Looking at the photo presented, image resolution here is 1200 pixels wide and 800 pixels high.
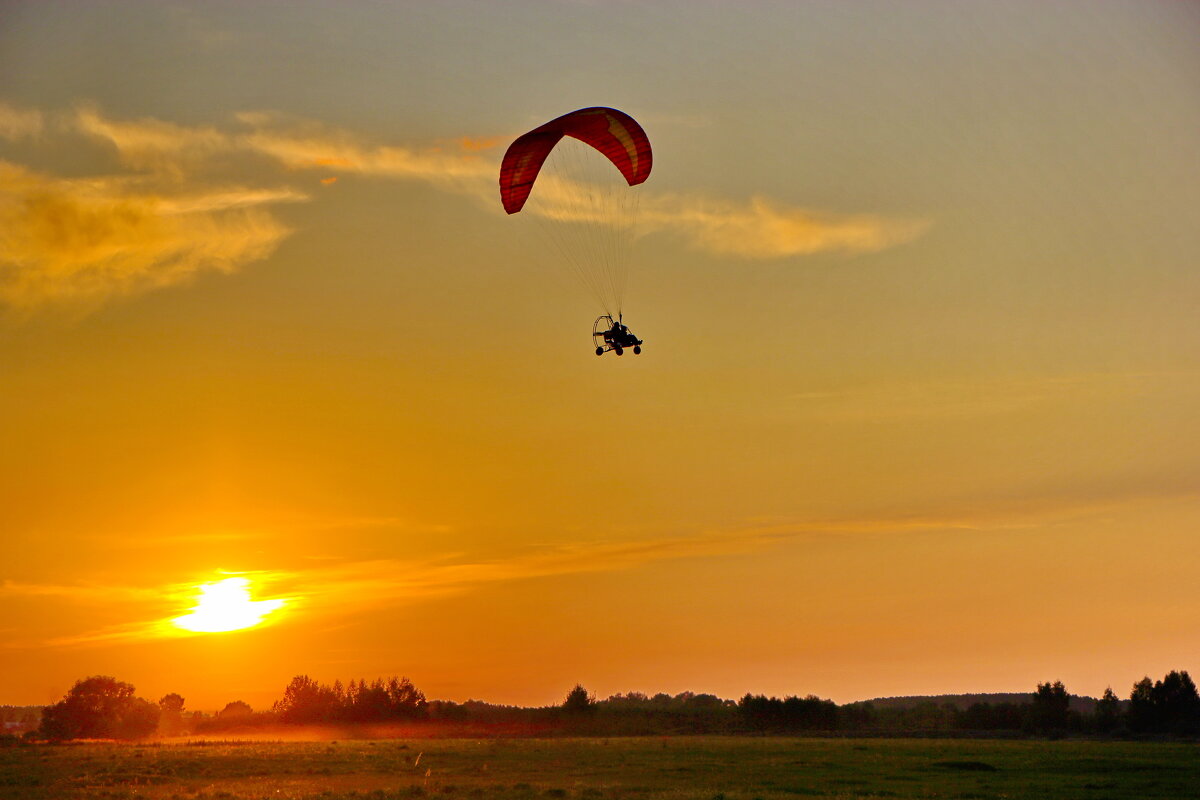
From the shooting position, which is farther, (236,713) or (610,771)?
(236,713)

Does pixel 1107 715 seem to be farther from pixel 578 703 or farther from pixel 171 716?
pixel 171 716

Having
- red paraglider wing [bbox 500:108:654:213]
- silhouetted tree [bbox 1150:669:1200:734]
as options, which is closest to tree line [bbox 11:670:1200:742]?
silhouetted tree [bbox 1150:669:1200:734]

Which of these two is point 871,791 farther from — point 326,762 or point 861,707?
point 861,707

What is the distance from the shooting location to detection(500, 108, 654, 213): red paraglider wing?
147ft

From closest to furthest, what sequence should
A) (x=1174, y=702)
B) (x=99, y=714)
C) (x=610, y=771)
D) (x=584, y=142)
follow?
(x=584, y=142) → (x=610, y=771) → (x=1174, y=702) → (x=99, y=714)

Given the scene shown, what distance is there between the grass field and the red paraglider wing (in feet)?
76.9

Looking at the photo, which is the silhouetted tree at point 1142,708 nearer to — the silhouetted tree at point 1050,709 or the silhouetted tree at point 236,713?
the silhouetted tree at point 1050,709

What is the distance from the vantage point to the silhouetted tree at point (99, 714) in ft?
353

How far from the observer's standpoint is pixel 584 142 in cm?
4734

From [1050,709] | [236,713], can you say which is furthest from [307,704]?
[1050,709]

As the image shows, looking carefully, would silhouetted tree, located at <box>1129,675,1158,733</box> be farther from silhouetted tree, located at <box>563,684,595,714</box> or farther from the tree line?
silhouetted tree, located at <box>563,684,595,714</box>

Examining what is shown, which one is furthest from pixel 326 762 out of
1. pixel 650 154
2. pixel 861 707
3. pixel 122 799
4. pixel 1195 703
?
pixel 1195 703

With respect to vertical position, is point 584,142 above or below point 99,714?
above

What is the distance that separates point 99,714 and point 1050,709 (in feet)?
283
